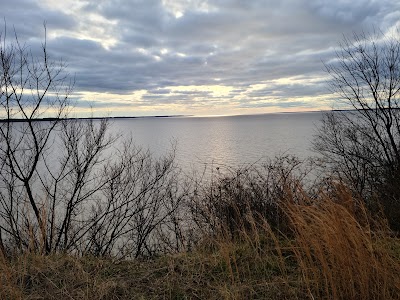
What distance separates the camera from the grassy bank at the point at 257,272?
9.50 ft

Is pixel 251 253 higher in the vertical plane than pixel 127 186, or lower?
higher

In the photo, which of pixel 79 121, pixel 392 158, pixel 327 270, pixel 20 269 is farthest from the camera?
pixel 392 158

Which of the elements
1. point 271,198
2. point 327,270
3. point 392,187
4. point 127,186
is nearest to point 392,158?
point 392,187

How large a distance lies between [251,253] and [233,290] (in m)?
1.02

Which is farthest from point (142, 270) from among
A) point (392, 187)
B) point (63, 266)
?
point (392, 187)

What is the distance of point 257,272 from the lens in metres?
3.76

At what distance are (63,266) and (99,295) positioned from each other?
1.08 m

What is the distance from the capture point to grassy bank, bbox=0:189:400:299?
2895 millimetres

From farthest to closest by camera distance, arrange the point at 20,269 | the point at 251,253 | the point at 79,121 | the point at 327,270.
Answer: the point at 79,121, the point at 251,253, the point at 20,269, the point at 327,270

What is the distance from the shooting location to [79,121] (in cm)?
1299

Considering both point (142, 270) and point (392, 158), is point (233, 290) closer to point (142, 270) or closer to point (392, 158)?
point (142, 270)

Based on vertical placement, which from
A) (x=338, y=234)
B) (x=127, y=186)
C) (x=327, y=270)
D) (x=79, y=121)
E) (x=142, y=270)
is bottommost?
(x=127, y=186)

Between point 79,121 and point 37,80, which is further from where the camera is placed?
point 79,121

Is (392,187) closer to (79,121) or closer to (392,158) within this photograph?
(392,158)
